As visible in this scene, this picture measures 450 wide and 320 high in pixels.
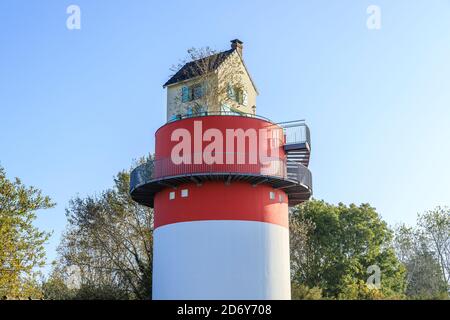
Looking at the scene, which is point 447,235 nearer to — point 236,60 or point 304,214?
point 304,214

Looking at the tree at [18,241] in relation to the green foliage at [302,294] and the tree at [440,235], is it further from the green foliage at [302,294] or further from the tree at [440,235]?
the tree at [440,235]

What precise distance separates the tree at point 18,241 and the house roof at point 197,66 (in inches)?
346

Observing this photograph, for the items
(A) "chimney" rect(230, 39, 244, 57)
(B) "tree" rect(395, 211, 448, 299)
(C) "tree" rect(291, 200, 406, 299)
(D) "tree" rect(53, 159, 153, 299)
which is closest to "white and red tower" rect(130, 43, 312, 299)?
(A) "chimney" rect(230, 39, 244, 57)

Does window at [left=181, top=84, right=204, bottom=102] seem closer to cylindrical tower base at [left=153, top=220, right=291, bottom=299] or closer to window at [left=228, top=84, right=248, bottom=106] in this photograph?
window at [left=228, top=84, right=248, bottom=106]

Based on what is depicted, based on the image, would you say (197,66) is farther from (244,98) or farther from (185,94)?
(244,98)

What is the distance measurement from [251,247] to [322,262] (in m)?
19.9

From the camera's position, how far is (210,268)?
74.1 ft

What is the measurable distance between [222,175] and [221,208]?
1.30 m

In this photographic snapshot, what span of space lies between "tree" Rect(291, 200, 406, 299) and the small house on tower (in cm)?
1346

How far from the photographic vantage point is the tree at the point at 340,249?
4069cm

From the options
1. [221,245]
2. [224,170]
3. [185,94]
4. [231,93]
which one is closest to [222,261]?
[221,245]

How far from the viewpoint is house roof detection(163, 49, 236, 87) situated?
29406 millimetres
